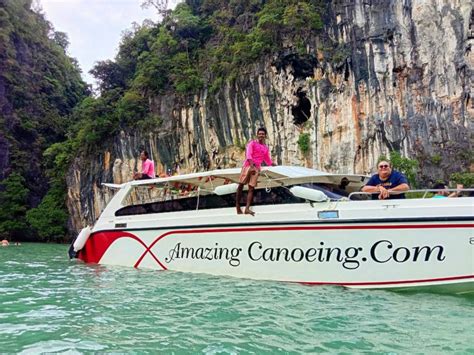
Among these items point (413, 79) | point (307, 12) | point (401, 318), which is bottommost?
point (401, 318)

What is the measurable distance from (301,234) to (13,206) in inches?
1242

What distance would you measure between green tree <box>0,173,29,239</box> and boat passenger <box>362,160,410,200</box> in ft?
102

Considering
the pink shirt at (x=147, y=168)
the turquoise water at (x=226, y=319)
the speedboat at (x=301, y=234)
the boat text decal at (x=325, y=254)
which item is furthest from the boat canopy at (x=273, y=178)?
the turquoise water at (x=226, y=319)

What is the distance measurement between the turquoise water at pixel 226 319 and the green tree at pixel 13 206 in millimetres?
28719

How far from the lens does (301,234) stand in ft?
18.8

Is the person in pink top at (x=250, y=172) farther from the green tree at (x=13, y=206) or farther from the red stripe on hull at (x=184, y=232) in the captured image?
the green tree at (x=13, y=206)

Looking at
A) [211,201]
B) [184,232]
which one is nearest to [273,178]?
[211,201]

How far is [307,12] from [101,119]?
1604cm

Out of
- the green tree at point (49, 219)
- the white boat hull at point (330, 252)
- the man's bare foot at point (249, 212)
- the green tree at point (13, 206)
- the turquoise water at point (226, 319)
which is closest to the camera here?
the turquoise water at point (226, 319)

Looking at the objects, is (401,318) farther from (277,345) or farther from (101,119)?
(101,119)

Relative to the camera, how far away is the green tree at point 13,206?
31156mm

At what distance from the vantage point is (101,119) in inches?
1184

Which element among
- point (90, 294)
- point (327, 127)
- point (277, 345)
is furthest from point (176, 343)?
point (327, 127)

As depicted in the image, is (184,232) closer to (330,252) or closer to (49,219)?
(330,252)
